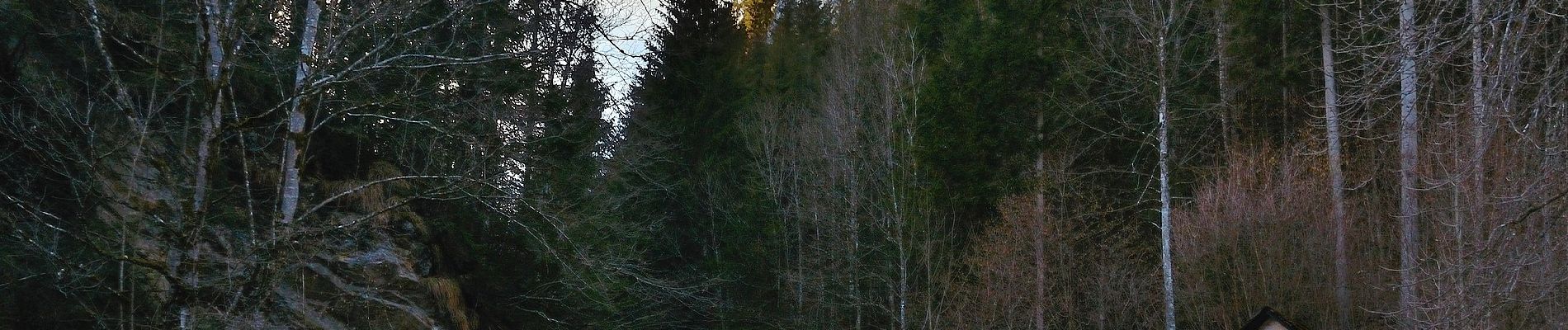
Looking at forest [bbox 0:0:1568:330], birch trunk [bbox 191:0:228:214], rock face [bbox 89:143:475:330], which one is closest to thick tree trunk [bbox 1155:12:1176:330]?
forest [bbox 0:0:1568:330]

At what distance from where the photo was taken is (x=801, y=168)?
1045 inches

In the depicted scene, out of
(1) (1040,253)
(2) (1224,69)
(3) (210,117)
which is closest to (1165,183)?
(1) (1040,253)

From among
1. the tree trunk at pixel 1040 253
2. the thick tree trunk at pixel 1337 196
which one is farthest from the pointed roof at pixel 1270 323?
the tree trunk at pixel 1040 253

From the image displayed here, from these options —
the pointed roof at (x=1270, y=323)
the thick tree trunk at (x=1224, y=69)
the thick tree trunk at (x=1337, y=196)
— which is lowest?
the pointed roof at (x=1270, y=323)

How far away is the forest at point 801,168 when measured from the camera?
25.4 ft

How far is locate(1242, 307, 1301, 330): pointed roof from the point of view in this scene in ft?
29.7

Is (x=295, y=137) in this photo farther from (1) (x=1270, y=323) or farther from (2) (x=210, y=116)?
(1) (x=1270, y=323)

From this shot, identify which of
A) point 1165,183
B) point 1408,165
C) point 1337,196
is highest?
point 1408,165

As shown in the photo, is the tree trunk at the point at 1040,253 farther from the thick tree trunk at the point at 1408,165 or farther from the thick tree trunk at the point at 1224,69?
the thick tree trunk at the point at 1408,165

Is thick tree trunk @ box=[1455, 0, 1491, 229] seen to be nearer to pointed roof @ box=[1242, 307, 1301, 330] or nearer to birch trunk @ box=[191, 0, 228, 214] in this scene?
pointed roof @ box=[1242, 307, 1301, 330]

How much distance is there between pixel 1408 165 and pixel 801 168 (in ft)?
56.6

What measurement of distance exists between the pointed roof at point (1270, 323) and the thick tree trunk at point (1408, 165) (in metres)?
0.89

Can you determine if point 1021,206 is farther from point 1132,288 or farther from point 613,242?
point 613,242

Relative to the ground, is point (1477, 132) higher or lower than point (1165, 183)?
higher
